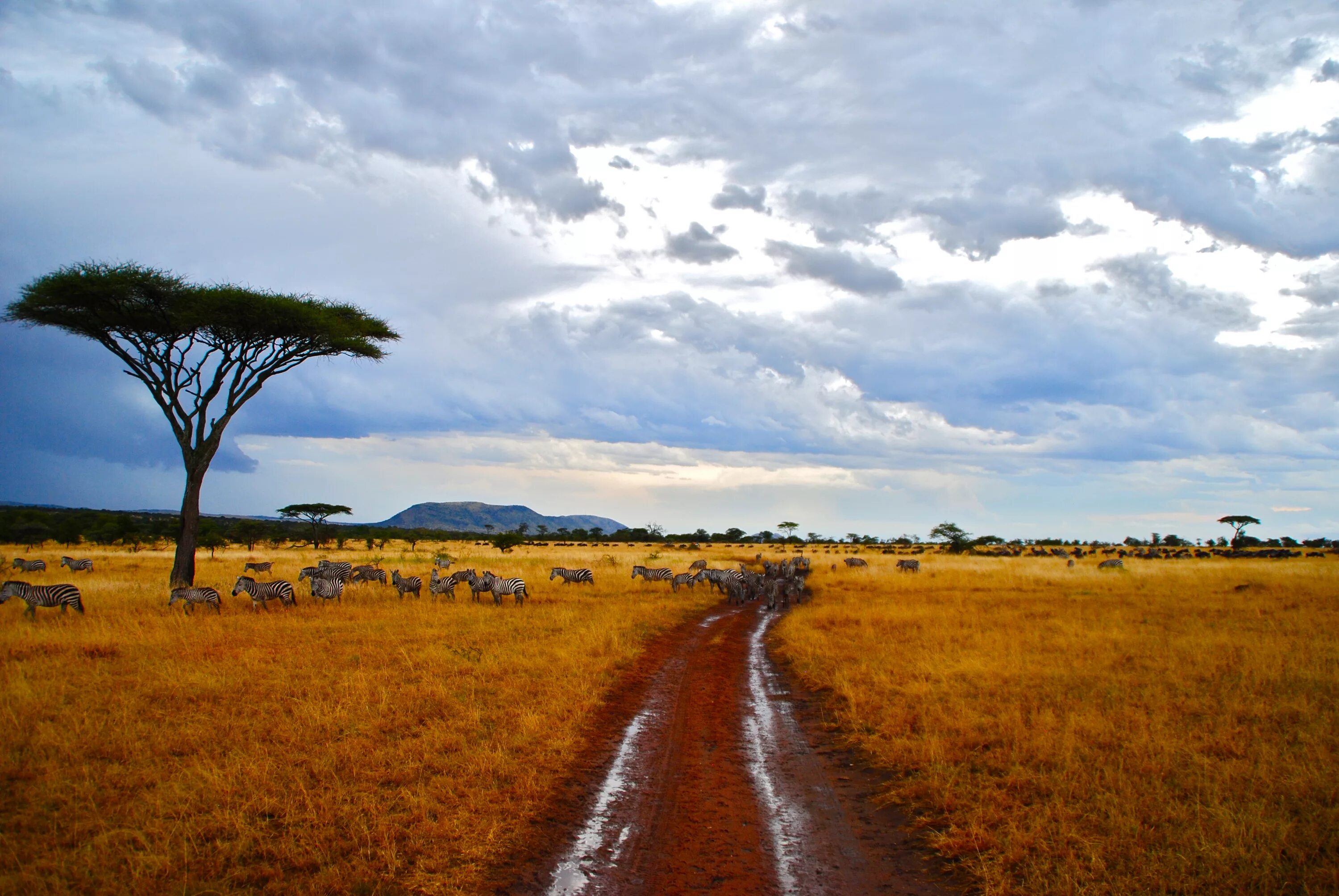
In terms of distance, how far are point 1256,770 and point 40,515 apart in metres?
85.5

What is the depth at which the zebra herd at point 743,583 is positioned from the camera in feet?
89.2

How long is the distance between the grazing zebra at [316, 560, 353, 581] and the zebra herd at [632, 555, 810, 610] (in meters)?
12.4

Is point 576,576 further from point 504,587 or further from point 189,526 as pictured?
point 189,526

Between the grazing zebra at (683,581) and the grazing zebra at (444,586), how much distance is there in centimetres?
931

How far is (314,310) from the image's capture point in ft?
83.7

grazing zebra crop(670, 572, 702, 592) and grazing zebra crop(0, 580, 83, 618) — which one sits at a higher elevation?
grazing zebra crop(0, 580, 83, 618)

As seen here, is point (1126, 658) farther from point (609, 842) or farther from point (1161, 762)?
point (609, 842)

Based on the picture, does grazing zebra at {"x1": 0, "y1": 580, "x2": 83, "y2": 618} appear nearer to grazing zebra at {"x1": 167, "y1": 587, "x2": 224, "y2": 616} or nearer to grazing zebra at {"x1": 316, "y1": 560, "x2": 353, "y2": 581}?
grazing zebra at {"x1": 167, "y1": 587, "x2": 224, "y2": 616}

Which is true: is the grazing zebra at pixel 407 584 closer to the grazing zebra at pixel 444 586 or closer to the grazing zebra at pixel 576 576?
the grazing zebra at pixel 444 586

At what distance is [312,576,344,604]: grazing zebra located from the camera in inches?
840

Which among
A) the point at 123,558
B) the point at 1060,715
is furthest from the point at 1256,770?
the point at 123,558

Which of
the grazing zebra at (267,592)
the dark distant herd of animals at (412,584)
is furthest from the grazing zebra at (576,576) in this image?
the grazing zebra at (267,592)

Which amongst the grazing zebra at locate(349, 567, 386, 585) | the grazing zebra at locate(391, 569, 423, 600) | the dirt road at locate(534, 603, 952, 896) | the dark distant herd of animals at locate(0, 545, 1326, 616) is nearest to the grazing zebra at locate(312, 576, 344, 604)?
the dark distant herd of animals at locate(0, 545, 1326, 616)

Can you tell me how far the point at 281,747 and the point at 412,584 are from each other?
15.5 metres
